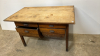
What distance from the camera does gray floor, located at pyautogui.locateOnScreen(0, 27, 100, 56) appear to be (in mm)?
1439

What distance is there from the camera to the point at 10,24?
2113mm

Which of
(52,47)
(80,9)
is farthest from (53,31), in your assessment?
(80,9)

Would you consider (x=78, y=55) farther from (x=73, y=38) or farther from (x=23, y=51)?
(x=23, y=51)

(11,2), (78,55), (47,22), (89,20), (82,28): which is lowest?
(78,55)

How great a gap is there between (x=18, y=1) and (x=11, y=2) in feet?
0.60

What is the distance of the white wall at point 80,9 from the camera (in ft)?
4.99

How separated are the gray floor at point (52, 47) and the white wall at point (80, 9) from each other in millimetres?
159

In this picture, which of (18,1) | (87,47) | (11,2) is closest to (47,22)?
(87,47)

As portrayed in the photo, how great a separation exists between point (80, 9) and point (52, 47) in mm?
914

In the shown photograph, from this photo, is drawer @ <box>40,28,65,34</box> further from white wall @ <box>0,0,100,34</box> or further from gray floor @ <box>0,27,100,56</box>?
white wall @ <box>0,0,100,34</box>

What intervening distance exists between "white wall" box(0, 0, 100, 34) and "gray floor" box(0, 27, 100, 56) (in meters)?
0.16

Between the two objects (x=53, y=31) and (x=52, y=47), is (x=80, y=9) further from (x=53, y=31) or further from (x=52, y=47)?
(x=52, y=47)

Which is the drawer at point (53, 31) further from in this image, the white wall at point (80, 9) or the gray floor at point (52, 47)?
the white wall at point (80, 9)

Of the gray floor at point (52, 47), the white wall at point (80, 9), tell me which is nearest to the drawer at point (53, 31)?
the gray floor at point (52, 47)
